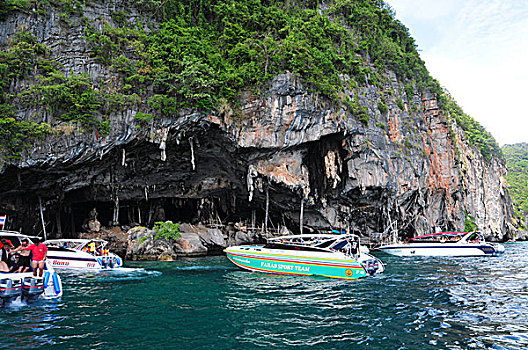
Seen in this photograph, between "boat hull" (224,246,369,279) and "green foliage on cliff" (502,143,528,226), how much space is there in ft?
213

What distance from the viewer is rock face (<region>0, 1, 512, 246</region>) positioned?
867 inches

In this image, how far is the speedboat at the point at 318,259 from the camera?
15.0 metres

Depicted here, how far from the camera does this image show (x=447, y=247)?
2819cm

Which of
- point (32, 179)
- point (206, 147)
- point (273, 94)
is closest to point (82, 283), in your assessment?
point (32, 179)

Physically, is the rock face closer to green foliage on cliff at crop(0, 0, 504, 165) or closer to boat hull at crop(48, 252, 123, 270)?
green foliage on cliff at crop(0, 0, 504, 165)

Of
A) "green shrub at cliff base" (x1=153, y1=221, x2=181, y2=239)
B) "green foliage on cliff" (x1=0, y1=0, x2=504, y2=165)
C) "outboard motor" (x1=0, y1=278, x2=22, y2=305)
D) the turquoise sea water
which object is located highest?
"green foliage on cliff" (x1=0, y1=0, x2=504, y2=165)

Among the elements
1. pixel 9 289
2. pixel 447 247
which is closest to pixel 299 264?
pixel 9 289

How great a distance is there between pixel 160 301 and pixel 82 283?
5295mm

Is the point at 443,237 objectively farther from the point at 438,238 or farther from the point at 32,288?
the point at 32,288

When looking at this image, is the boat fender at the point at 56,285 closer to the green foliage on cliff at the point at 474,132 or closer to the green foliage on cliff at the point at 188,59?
the green foliage on cliff at the point at 188,59

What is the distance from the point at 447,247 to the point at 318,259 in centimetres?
1889

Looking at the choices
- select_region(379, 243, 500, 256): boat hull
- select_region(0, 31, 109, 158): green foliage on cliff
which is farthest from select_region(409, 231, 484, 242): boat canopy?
select_region(0, 31, 109, 158): green foliage on cliff

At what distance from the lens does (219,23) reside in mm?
27750

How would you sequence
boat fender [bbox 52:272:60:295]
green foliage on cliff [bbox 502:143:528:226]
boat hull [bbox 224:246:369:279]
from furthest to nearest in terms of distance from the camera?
green foliage on cliff [bbox 502:143:528:226] → boat hull [bbox 224:246:369:279] → boat fender [bbox 52:272:60:295]
